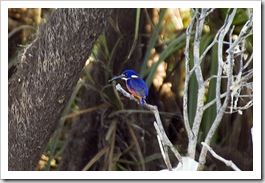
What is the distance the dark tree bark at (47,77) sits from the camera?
2.77m

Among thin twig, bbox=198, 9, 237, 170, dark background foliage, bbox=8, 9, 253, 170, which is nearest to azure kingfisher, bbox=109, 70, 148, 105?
thin twig, bbox=198, 9, 237, 170

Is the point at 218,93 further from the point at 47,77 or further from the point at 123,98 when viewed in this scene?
the point at 123,98

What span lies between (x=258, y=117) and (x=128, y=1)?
63 cm

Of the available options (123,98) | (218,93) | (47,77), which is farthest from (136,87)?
(123,98)

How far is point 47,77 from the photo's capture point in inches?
110

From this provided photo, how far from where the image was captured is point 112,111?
3.26 meters

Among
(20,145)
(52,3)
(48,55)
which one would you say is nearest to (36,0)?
(52,3)

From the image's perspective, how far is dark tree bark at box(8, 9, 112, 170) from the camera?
2766mm

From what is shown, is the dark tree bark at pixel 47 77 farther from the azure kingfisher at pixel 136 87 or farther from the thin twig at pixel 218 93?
the thin twig at pixel 218 93

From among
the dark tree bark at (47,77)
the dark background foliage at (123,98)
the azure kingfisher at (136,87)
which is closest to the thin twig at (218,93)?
the azure kingfisher at (136,87)

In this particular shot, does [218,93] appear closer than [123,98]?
Yes

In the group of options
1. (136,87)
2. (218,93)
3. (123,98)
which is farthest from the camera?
(123,98)

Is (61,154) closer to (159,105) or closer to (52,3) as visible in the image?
(159,105)

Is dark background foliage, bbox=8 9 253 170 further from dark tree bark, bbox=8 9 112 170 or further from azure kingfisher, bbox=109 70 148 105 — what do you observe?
azure kingfisher, bbox=109 70 148 105
